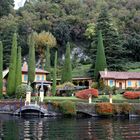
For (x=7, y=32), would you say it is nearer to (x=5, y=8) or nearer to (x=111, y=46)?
(x=5, y=8)

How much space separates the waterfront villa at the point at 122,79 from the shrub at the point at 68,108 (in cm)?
1628

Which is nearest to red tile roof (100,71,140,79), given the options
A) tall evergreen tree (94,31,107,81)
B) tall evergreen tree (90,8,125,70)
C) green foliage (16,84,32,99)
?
tall evergreen tree (94,31,107,81)

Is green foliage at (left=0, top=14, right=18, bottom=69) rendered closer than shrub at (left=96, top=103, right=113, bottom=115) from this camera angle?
No

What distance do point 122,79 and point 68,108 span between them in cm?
1912

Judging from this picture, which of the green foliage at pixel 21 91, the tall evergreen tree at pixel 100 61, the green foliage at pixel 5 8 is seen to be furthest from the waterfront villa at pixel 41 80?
the green foliage at pixel 5 8

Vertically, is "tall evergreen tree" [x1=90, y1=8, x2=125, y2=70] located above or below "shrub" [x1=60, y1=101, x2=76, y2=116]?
above

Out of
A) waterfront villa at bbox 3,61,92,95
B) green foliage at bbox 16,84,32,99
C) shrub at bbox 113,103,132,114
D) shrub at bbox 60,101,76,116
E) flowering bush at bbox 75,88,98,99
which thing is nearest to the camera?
shrub at bbox 60,101,76,116

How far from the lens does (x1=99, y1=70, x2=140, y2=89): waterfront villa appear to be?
63.0 m

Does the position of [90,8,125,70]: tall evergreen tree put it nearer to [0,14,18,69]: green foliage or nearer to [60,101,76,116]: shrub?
[0,14,18,69]: green foliage

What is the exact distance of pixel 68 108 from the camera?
47.5 m

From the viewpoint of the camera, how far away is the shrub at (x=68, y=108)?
47.5m

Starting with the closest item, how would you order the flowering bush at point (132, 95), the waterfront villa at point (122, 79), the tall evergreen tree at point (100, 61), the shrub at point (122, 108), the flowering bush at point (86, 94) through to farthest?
1. the shrub at point (122, 108)
2. the flowering bush at point (132, 95)
3. the flowering bush at point (86, 94)
4. the waterfront villa at point (122, 79)
5. the tall evergreen tree at point (100, 61)

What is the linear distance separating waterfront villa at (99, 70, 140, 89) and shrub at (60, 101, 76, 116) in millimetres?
16277

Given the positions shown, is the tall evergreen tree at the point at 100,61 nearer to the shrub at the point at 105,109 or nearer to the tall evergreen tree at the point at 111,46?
the tall evergreen tree at the point at 111,46
